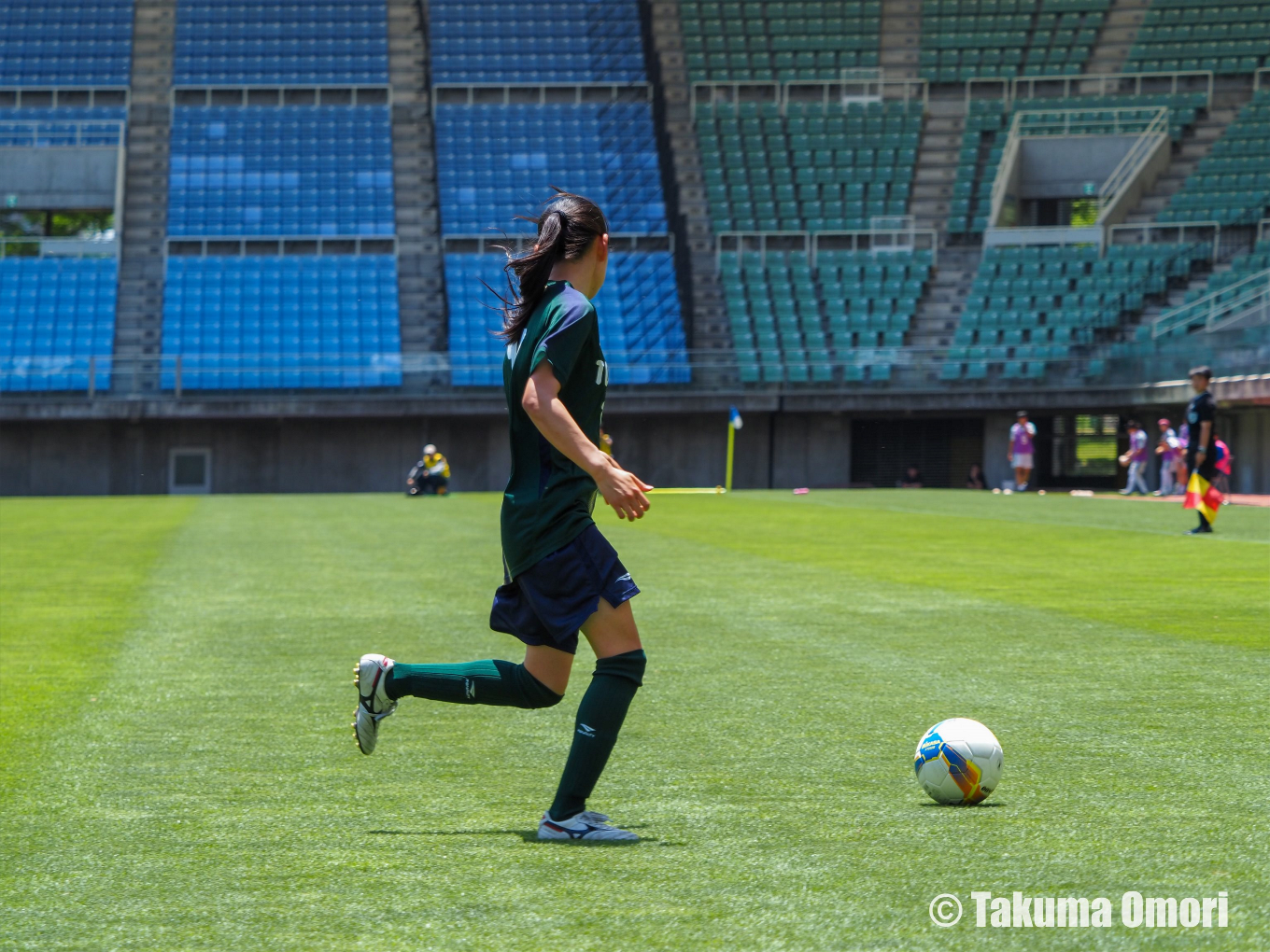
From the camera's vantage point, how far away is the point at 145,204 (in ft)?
153

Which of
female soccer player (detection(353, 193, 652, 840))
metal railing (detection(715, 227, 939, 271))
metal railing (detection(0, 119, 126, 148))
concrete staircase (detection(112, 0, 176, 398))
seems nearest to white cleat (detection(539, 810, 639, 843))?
female soccer player (detection(353, 193, 652, 840))

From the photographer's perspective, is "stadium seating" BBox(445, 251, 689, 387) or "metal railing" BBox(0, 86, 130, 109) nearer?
"stadium seating" BBox(445, 251, 689, 387)

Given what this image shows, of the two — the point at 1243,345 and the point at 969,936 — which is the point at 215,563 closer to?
the point at 969,936

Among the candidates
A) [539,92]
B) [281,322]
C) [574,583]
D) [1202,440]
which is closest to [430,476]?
[281,322]

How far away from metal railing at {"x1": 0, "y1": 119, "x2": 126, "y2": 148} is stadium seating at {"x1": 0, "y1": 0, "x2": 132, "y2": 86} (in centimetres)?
256

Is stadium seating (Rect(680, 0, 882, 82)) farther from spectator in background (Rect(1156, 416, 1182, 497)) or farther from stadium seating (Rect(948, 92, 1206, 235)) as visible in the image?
spectator in background (Rect(1156, 416, 1182, 497))

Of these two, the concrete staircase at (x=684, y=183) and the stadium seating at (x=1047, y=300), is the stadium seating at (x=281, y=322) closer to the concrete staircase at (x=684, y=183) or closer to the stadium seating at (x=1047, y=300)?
the concrete staircase at (x=684, y=183)

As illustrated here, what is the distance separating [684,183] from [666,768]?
1684 inches

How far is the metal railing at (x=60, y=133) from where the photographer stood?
1843 inches

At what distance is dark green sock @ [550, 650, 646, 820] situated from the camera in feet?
15.0

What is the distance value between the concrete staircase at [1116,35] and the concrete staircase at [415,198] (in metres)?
22.2

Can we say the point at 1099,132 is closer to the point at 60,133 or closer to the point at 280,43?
the point at 280,43

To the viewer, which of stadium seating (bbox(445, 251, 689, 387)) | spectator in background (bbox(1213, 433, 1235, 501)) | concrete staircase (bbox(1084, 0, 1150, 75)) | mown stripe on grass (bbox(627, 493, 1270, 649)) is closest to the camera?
mown stripe on grass (bbox(627, 493, 1270, 649))

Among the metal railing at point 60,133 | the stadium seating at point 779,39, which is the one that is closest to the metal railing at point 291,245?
the metal railing at point 60,133
